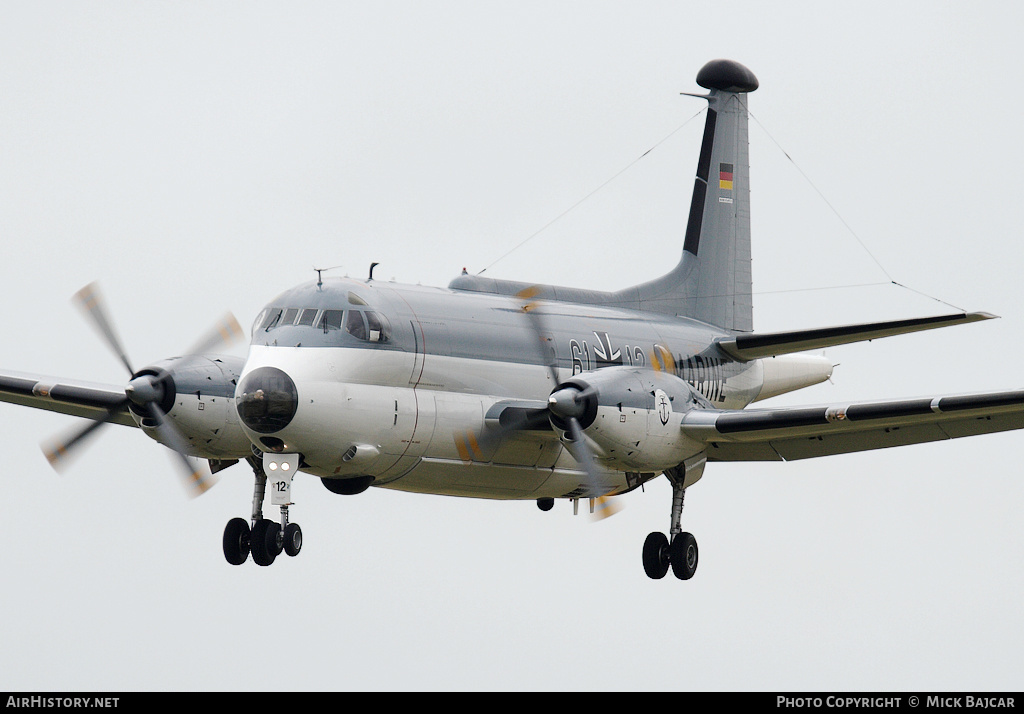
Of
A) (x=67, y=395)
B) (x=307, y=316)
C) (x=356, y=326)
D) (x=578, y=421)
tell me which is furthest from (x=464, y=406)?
(x=67, y=395)

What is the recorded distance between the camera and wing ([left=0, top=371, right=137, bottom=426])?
25.5 m

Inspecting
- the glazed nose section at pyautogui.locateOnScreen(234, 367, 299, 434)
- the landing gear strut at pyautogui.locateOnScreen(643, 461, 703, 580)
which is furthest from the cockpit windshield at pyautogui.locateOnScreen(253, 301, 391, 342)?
the landing gear strut at pyautogui.locateOnScreen(643, 461, 703, 580)

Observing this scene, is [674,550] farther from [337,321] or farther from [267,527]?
[337,321]

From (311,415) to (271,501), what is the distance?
1564 millimetres

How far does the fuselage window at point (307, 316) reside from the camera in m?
23.0

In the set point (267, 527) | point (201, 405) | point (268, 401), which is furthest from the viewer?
point (201, 405)

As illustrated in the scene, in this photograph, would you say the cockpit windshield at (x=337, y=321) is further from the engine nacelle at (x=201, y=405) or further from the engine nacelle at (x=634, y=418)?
the engine nacelle at (x=634, y=418)

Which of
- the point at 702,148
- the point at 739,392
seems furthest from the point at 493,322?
the point at 702,148

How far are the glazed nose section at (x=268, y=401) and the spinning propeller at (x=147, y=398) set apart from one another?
8.05 ft

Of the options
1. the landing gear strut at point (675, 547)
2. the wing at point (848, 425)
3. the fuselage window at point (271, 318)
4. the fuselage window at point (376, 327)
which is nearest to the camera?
the wing at point (848, 425)

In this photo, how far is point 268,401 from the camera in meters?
21.9

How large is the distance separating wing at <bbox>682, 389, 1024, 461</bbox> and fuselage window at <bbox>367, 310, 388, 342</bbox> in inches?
190

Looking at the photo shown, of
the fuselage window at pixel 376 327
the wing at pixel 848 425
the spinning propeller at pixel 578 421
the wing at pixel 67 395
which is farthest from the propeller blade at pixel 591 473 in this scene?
the wing at pixel 67 395

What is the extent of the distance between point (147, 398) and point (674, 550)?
8702mm
